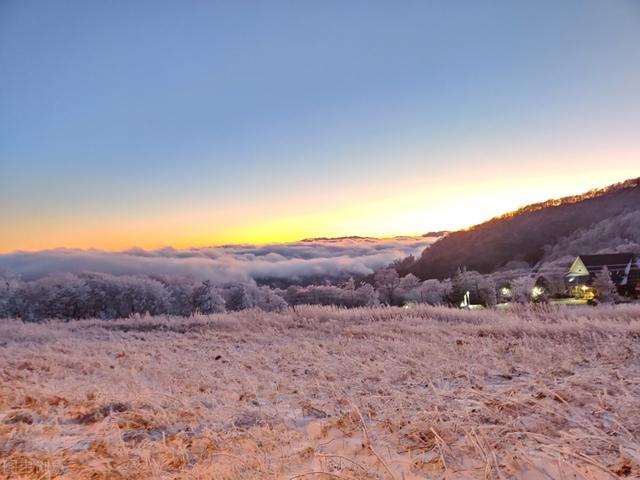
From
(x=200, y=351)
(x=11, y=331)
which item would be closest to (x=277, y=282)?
(x=11, y=331)

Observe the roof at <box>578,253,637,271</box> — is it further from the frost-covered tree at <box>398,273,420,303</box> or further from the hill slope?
the hill slope

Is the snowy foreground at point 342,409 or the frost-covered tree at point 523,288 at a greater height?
the snowy foreground at point 342,409

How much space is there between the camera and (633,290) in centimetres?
3656

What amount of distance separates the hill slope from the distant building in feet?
150

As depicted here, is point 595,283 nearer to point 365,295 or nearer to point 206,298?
point 365,295

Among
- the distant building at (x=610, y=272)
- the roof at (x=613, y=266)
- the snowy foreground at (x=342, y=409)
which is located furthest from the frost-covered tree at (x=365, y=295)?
the snowy foreground at (x=342, y=409)

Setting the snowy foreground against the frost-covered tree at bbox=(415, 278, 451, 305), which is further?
the frost-covered tree at bbox=(415, 278, 451, 305)

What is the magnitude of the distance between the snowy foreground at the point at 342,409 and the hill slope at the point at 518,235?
82.4m

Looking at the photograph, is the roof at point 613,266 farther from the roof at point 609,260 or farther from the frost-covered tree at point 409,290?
the frost-covered tree at point 409,290

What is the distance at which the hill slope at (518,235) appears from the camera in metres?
94.3

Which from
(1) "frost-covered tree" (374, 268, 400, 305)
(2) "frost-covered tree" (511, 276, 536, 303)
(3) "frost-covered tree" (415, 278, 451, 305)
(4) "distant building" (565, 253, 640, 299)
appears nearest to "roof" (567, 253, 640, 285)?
(4) "distant building" (565, 253, 640, 299)

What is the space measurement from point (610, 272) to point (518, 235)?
69.3m

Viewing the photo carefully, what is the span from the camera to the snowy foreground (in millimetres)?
3654

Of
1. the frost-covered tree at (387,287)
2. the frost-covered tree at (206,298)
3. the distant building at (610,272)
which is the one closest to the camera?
the distant building at (610,272)
